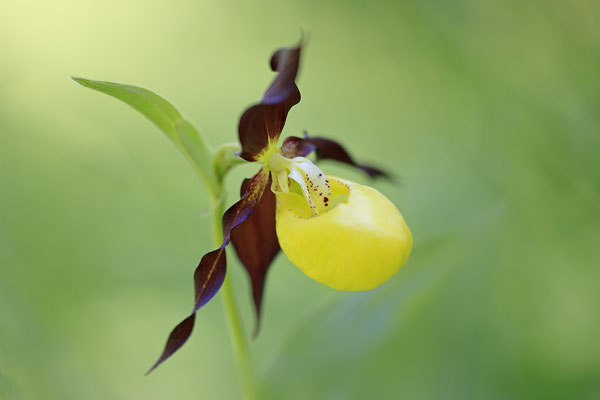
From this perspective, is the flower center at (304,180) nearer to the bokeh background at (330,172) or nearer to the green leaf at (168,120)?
the green leaf at (168,120)

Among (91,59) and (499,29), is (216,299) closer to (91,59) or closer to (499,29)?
(91,59)

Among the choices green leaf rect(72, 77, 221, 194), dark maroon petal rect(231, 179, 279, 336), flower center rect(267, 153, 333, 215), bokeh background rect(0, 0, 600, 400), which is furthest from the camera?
bokeh background rect(0, 0, 600, 400)

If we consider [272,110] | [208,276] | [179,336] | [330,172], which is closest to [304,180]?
[272,110]

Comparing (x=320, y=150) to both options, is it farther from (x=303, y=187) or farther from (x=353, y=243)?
(x=353, y=243)

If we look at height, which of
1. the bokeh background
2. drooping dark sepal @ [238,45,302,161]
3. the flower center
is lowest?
the bokeh background

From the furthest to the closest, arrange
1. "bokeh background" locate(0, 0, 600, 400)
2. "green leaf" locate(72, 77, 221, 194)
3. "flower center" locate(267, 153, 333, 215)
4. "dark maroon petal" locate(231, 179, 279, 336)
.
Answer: "bokeh background" locate(0, 0, 600, 400) < "dark maroon petal" locate(231, 179, 279, 336) < "flower center" locate(267, 153, 333, 215) < "green leaf" locate(72, 77, 221, 194)

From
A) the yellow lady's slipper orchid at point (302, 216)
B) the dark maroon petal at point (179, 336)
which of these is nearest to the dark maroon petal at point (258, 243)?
the yellow lady's slipper orchid at point (302, 216)

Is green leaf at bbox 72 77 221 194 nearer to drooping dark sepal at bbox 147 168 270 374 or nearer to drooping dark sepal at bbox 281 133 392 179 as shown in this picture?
drooping dark sepal at bbox 147 168 270 374

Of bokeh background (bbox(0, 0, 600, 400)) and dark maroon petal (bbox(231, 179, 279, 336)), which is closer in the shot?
dark maroon petal (bbox(231, 179, 279, 336))

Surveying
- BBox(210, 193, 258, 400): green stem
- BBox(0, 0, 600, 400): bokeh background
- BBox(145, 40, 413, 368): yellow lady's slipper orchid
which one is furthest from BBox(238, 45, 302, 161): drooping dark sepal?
BBox(0, 0, 600, 400): bokeh background
